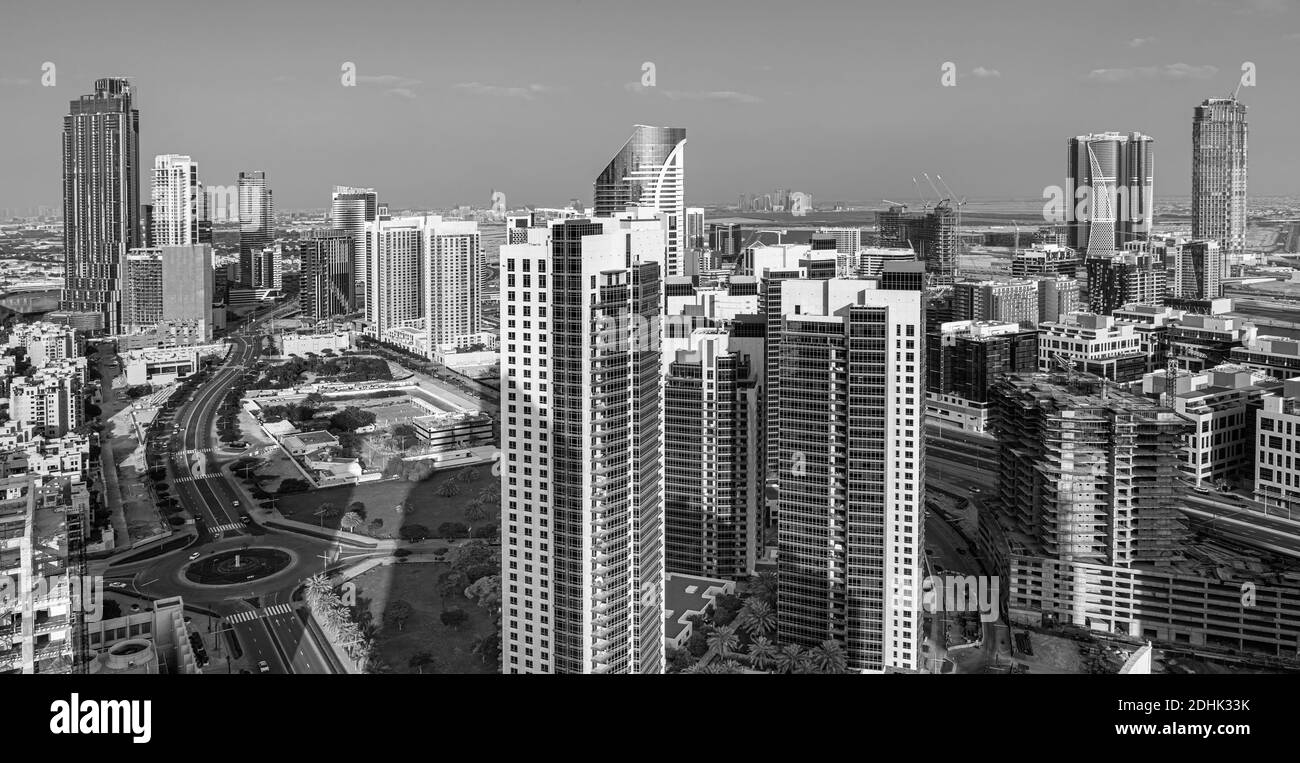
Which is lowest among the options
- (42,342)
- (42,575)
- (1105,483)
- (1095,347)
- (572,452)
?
(42,575)

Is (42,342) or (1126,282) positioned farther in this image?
(1126,282)

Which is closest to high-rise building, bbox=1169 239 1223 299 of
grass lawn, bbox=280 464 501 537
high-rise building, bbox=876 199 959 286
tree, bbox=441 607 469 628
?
high-rise building, bbox=876 199 959 286

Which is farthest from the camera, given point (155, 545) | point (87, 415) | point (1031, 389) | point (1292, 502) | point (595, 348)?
point (87, 415)

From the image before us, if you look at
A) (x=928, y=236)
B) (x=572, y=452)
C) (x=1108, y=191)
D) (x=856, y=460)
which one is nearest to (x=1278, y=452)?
(x=856, y=460)

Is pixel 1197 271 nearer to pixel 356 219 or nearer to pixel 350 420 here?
pixel 350 420

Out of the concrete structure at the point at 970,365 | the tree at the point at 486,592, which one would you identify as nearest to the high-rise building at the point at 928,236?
the concrete structure at the point at 970,365

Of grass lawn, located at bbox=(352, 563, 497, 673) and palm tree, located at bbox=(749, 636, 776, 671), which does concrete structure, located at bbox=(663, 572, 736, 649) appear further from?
grass lawn, located at bbox=(352, 563, 497, 673)

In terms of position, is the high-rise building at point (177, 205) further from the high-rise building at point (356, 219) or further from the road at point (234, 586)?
the road at point (234, 586)
